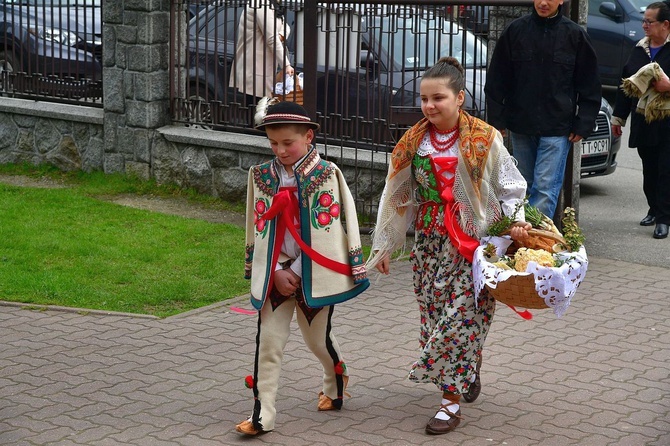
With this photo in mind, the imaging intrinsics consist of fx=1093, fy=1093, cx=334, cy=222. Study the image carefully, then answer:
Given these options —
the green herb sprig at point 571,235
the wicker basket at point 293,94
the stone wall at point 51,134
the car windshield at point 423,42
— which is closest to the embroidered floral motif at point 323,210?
the green herb sprig at point 571,235

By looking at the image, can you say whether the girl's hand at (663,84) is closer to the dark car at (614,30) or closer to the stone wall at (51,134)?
the stone wall at (51,134)

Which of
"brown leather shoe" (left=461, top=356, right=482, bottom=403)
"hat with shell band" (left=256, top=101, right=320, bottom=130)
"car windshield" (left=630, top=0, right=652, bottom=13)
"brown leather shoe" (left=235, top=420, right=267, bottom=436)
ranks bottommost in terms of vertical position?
"brown leather shoe" (left=235, top=420, right=267, bottom=436)

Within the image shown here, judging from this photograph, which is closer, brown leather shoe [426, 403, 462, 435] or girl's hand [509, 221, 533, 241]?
girl's hand [509, 221, 533, 241]

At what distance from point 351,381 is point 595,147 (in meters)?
5.50

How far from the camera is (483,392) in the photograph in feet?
19.0

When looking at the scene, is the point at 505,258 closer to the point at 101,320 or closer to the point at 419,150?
the point at 419,150

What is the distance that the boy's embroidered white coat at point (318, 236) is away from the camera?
5148 mm

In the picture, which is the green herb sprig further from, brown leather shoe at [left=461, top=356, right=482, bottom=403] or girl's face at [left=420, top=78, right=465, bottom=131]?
brown leather shoe at [left=461, top=356, right=482, bottom=403]

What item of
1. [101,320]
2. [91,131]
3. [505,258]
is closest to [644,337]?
[505,258]

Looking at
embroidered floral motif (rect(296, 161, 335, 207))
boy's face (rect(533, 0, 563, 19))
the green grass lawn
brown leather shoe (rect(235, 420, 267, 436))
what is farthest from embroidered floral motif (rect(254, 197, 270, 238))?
boy's face (rect(533, 0, 563, 19))

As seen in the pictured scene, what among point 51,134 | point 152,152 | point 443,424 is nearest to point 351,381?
point 443,424

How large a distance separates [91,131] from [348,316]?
196 inches

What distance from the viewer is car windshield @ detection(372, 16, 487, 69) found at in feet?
29.2

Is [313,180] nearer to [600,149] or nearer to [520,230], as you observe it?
[520,230]
